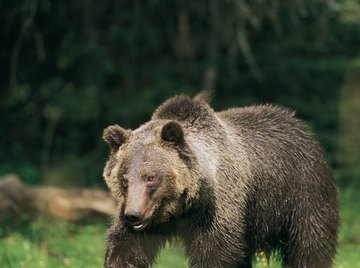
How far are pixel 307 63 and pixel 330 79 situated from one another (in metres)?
0.69

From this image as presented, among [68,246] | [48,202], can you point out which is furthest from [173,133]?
[48,202]

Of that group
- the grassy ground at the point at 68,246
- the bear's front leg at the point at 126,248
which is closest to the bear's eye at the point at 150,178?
the bear's front leg at the point at 126,248

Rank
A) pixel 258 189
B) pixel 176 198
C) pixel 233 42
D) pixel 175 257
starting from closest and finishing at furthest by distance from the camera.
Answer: pixel 176 198 < pixel 258 189 < pixel 175 257 < pixel 233 42

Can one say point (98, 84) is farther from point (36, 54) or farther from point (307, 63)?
point (307, 63)

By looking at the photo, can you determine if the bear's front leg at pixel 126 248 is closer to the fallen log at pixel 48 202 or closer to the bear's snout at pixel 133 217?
the bear's snout at pixel 133 217

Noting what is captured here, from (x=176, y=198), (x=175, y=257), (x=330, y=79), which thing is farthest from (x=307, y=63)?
(x=176, y=198)

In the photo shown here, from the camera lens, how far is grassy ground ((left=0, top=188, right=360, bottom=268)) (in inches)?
311

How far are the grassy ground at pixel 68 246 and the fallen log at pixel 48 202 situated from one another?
403 millimetres

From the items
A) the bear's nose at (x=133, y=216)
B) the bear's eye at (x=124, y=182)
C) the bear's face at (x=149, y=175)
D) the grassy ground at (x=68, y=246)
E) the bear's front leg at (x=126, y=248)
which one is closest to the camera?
the bear's nose at (x=133, y=216)

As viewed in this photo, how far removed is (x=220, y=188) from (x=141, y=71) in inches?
449

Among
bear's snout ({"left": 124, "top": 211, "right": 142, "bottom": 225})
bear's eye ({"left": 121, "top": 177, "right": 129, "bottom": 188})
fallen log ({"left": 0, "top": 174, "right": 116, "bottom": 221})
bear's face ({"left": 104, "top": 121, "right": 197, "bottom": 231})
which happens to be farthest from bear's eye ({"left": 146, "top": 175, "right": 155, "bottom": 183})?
fallen log ({"left": 0, "top": 174, "right": 116, "bottom": 221})

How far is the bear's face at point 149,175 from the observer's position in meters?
5.48

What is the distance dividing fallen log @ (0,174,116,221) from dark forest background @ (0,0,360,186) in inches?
123

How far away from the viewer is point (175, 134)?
577cm
